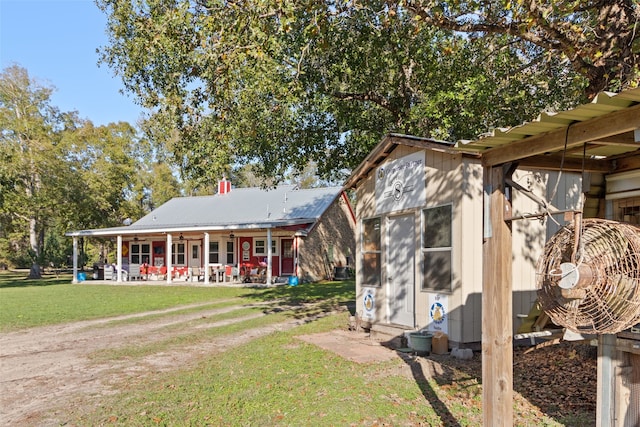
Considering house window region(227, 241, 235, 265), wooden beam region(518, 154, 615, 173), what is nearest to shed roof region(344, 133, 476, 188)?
wooden beam region(518, 154, 615, 173)

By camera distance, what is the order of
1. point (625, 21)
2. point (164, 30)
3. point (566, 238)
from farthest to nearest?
point (164, 30) → point (625, 21) → point (566, 238)

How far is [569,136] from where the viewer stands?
3479mm

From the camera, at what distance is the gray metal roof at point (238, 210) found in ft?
84.1

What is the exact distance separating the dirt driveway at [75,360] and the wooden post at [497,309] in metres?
4.41

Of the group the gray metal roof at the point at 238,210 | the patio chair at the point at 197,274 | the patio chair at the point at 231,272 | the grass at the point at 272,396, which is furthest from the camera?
the patio chair at the point at 197,274

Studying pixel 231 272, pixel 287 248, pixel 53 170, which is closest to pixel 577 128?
pixel 231 272

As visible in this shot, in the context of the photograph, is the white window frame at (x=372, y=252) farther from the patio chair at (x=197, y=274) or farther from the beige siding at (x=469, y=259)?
the patio chair at (x=197, y=274)

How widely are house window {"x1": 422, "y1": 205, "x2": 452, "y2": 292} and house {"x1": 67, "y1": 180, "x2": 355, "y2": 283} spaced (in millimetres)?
14144

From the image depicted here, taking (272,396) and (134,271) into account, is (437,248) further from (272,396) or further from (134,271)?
(134,271)

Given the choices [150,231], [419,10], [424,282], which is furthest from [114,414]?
[150,231]

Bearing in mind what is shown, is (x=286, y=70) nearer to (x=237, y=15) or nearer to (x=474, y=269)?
(x=237, y=15)

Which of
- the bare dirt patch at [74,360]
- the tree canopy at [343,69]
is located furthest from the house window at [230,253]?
the bare dirt patch at [74,360]

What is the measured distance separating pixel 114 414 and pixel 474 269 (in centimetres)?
569

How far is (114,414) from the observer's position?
5270 mm
